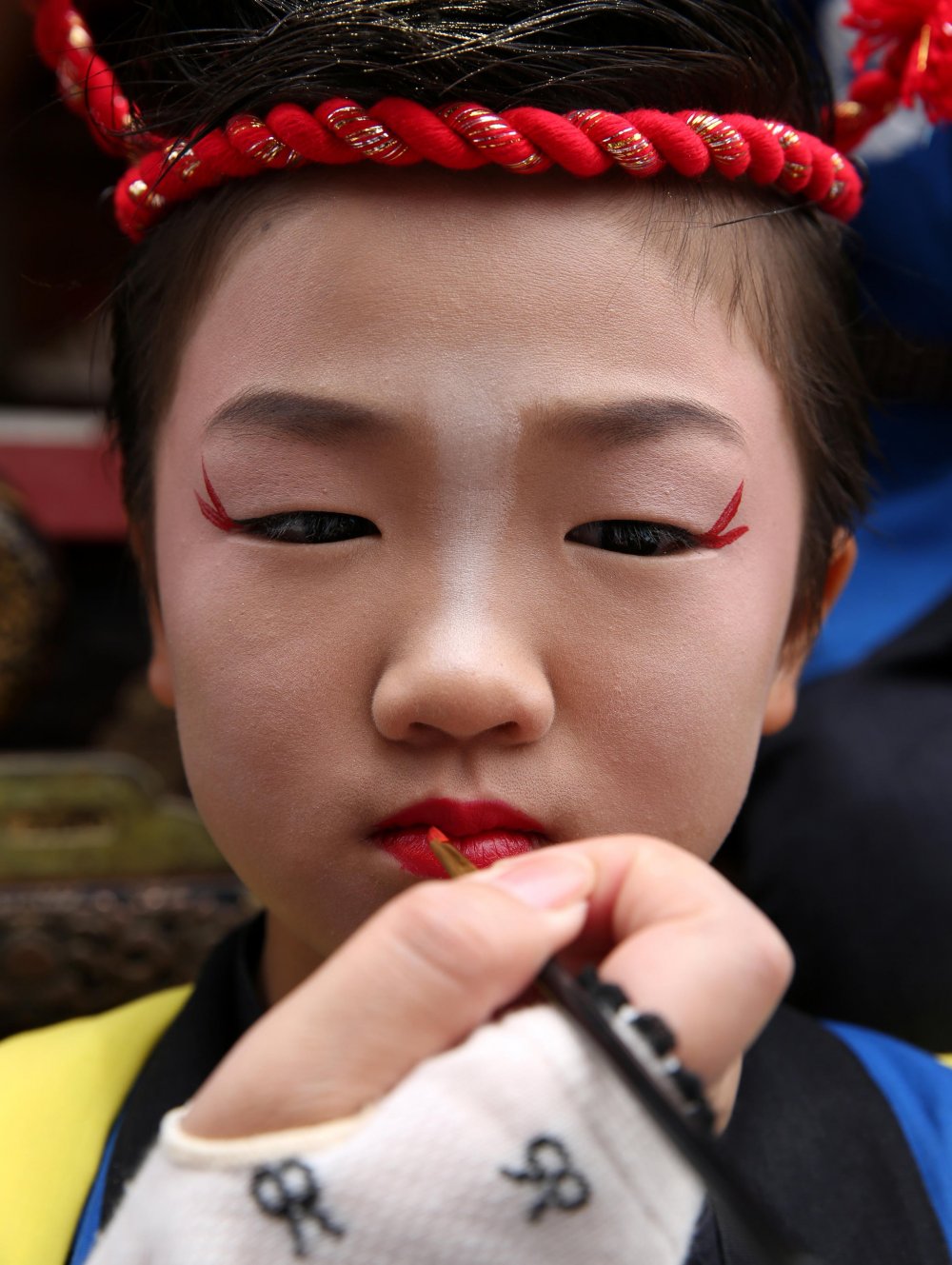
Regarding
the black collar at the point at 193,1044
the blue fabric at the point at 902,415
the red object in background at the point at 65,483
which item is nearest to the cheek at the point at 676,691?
the black collar at the point at 193,1044

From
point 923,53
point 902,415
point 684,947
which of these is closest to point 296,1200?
point 684,947

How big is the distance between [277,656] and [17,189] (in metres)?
1.68

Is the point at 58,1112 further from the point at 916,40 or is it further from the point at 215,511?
the point at 916,40

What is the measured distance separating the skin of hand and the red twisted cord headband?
473 millimetres

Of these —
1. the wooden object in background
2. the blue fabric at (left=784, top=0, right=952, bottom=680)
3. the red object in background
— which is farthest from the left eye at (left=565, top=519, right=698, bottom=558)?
the red object in background

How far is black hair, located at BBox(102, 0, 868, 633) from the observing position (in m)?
0.81

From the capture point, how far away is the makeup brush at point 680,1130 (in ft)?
1.47

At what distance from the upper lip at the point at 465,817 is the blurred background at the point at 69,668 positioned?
60 cm

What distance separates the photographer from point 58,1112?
917 mm

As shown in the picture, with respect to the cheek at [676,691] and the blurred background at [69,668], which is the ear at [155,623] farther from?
the cheek at [676,691]

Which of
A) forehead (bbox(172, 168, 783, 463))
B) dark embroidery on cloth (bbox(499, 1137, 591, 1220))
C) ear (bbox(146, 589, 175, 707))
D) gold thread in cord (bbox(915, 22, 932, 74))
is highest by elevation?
gold thread in cord (bbox(915, 22, 932, 74))

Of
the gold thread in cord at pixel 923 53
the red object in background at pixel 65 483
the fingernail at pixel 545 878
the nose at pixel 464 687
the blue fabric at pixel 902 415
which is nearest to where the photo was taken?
the fingernail at pixel 545 878

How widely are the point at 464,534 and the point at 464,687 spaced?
0.33 ft

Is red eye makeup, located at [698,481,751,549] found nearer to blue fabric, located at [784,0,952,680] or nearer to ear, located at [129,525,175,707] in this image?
ear, located at [129,525,175,707]
